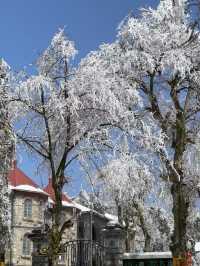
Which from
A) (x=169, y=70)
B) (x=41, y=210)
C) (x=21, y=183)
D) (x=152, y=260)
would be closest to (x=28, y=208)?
(x=41, y=210)

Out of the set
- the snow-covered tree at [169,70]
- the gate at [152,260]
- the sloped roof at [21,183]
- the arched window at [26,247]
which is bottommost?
the gate at [152,260]

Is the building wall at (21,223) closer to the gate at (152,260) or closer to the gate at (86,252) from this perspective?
the gate at (152,260)

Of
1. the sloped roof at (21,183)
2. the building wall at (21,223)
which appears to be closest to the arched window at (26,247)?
the building wall at (21,223)

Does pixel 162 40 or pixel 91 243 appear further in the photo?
pixel 91 243

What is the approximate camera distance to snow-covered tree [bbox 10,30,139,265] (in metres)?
14.5

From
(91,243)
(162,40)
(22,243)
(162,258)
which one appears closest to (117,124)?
(162,40)

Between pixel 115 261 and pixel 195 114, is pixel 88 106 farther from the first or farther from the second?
pixel 115 261

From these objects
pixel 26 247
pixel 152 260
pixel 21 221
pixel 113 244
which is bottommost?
pixel 152 260

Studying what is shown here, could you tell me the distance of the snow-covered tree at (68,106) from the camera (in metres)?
14.5

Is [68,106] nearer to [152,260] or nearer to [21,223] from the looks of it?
[152,260]

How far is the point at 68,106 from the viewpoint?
1444 centimetres

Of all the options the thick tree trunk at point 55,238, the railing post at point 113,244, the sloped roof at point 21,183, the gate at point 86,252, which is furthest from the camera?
the sloped roof at point 21,183

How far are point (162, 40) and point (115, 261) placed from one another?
8.01m

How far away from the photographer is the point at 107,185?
51.1ft
